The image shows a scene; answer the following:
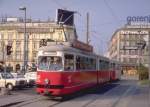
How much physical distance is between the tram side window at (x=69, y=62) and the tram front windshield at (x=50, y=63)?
447mm

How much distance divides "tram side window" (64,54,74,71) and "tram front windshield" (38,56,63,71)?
1.47ft

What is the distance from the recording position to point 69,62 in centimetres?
2519

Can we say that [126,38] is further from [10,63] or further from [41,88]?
[41,88]

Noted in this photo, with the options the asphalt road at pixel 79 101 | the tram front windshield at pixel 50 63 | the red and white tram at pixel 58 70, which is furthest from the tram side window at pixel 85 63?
the tram front windshield at pixel 50 63

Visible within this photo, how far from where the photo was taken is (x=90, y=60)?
1259 inches

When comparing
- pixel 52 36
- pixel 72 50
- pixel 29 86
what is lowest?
pixel 29 86

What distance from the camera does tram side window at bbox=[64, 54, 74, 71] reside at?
971 inches

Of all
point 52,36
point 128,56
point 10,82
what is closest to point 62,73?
point 10,82

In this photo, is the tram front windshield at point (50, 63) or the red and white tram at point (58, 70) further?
the tram front windshield at point (50, 63)

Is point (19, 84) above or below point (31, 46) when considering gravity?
below

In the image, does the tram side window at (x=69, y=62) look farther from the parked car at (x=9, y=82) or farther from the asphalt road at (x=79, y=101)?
the parked car at (x=9, y=82)

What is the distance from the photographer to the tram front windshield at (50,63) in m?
24.2

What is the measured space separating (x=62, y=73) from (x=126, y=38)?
118 metres

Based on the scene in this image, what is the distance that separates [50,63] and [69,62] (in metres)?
1.25
